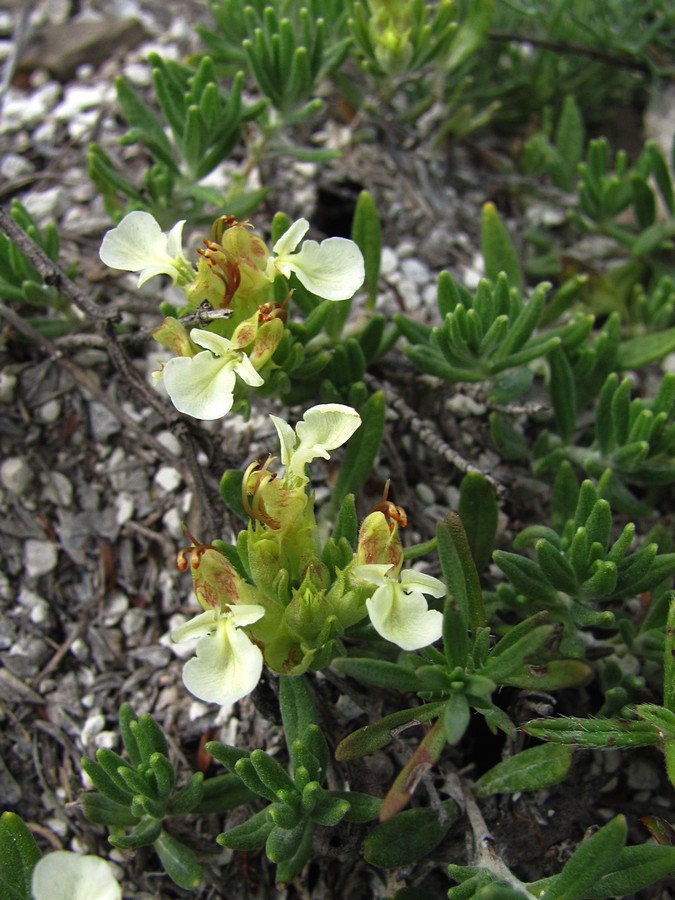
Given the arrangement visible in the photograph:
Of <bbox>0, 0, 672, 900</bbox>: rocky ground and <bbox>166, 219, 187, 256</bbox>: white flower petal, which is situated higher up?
<bbox>166, 219, 187, 256</bbox>: white flower petal

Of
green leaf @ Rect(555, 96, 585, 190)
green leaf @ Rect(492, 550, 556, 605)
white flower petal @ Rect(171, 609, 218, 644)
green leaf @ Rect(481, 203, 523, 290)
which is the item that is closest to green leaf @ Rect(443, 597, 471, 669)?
green leaf @ Rect(492, 550, 556, 605)

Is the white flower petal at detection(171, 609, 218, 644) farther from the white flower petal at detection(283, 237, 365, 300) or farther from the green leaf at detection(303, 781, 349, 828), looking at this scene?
the white flower petal at detection(283, 237, 365, 300)

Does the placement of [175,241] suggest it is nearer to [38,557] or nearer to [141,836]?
[38,557]

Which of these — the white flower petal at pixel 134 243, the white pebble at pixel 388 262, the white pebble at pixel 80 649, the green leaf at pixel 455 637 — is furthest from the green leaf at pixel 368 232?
the white pebble at pixel 80 649

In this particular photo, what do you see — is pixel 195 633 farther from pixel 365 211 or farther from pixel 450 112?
pixel 450 112

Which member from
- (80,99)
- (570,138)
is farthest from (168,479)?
(570,138)

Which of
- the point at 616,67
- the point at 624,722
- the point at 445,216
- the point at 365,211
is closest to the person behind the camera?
the point at 624,722

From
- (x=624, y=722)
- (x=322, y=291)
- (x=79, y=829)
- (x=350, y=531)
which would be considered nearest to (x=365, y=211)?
(x=322, y=291)
